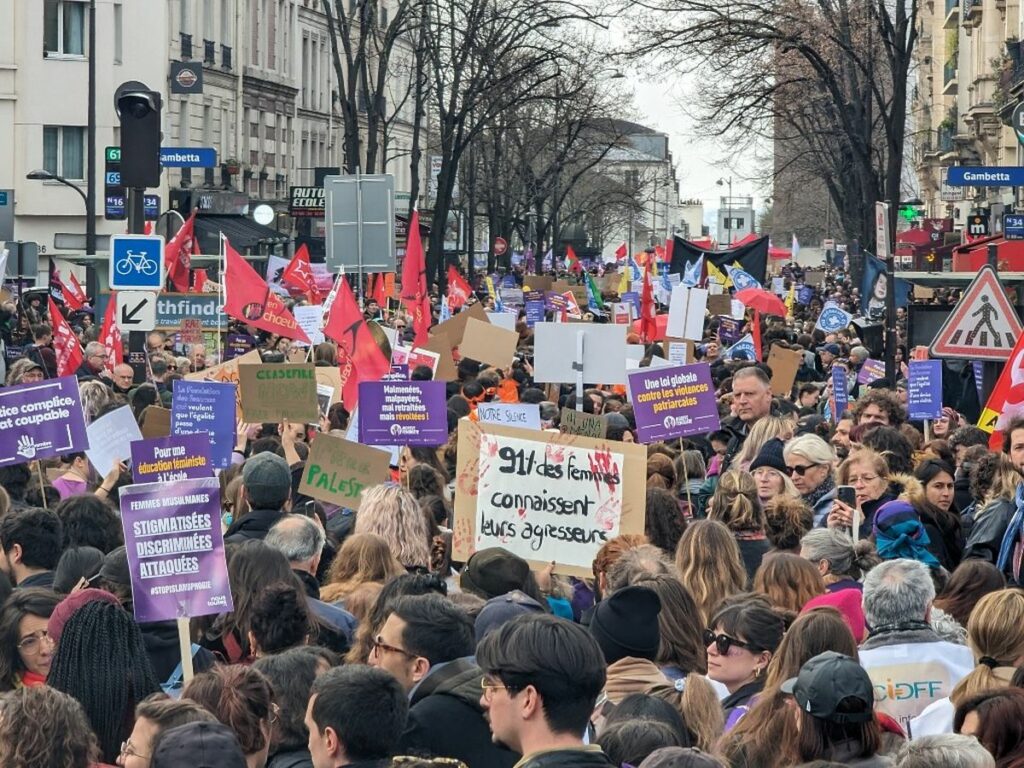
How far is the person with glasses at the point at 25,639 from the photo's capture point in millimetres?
6242

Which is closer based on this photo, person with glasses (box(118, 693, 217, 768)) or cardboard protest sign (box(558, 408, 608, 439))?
person with glasses (box(118, 693, 217, 768))

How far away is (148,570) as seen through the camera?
6395 millimetres

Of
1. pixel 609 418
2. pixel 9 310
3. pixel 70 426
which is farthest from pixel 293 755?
pixel 9 310

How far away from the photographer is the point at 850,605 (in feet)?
22.7

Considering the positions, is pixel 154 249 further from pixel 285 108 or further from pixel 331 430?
pixel 285 108

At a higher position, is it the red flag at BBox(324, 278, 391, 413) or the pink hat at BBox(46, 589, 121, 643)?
the red flag at BBox(324, 278, 391, 413)

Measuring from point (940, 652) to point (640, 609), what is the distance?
1.01 metres

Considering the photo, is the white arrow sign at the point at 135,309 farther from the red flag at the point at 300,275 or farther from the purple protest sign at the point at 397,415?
the red flag at the point at 300,275

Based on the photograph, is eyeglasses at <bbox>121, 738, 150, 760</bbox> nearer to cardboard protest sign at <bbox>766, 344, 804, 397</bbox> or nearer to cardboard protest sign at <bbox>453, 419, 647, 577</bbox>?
cardboard protest sign at <bbox>453, 419, 647, 577</bbox>

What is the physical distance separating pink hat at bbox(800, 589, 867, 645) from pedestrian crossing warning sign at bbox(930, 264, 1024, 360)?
6.69 meters

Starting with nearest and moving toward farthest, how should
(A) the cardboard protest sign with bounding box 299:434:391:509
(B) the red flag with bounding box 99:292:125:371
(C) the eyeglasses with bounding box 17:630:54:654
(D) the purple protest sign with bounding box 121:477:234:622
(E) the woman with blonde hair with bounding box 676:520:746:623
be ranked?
(C) the eyeglasses with bounding box 17:630:54:654, (D) the purple protest sign with bounding box 121:477:234:622, (E) the woman with blonde hair with bounding box 676:520:746:623, (A) the cardboard protest sign with bounding box 299:434:391:509, (B) the red flag with bounding box 99:292:125:371

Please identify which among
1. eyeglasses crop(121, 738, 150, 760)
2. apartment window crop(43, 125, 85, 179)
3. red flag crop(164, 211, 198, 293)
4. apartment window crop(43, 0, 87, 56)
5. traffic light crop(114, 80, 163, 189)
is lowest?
eyeglasses crop(121, 738, 150, 760)

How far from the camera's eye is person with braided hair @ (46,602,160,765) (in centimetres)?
554

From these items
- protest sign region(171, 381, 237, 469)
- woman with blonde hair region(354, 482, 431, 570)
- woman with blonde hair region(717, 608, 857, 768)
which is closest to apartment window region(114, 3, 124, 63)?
protest sign region(171, 381, 237, 469)
